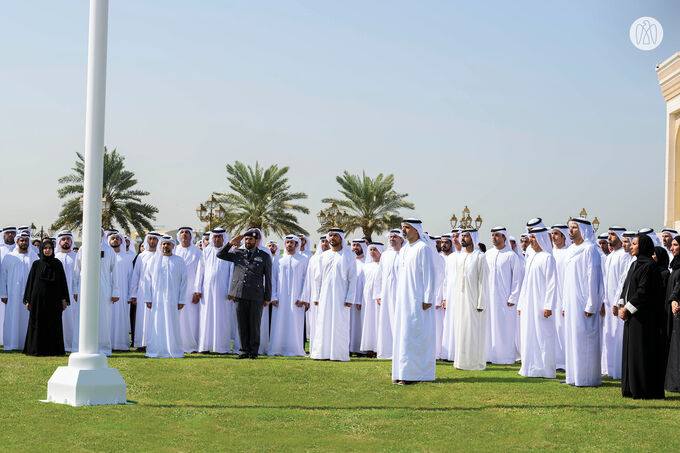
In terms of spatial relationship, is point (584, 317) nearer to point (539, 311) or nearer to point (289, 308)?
point (539, 311)

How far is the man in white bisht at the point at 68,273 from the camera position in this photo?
519 inches

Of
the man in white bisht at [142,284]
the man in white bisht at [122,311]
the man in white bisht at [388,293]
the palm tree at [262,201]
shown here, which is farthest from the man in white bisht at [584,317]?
the palm tree at [262,201]

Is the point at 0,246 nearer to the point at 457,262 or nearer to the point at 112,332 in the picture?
the point at 112,332

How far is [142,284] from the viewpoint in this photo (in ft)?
42.7

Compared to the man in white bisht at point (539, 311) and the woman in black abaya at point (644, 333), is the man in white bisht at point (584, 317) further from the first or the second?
the woman in black abaya at point (644, 333)

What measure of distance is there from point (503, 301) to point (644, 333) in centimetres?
373

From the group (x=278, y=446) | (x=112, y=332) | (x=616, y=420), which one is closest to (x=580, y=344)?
(x=616, y=420)

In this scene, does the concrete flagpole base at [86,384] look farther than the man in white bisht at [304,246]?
No

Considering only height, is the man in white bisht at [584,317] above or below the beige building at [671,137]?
below

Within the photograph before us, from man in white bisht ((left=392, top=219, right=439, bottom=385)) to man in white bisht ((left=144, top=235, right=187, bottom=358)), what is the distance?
412 centimetres

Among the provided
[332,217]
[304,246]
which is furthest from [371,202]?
[304,246]

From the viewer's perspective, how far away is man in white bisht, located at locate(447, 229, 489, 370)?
11.1m

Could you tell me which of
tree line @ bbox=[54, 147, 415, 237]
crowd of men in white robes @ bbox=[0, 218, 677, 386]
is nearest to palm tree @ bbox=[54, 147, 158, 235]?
tree line @ bbox=[54, 147, 415, 237]

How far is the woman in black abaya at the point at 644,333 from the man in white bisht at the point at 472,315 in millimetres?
2464
